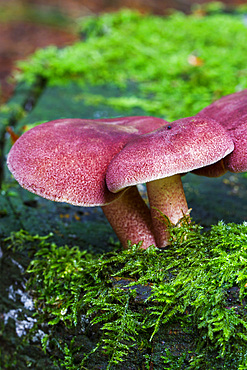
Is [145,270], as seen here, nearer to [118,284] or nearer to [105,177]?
[118,284]

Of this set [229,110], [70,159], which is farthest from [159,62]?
[70,159]

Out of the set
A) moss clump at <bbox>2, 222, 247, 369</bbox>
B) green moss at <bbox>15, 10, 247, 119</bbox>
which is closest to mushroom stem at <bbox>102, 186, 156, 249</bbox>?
moss clump at <bbox>2, 222, 247, 369</bbox>

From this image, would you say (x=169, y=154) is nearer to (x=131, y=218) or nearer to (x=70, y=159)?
(x=70, y=159)

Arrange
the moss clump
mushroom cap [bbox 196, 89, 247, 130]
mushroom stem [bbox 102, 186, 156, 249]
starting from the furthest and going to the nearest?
mushroom stem [bbox 102, 186, 156, 249]
mushroom cap [bbox 196, 89, 247, 130]
the moss clump

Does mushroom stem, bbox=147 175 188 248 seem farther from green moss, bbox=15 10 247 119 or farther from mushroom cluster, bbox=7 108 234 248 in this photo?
green moss, bbox=15 10 247 119

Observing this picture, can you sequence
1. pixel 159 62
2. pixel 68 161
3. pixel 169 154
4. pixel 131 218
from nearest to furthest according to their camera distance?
1. pixel 169 154
2. pixel 68 161
3. pixel 131 218
4. pixel 159 62

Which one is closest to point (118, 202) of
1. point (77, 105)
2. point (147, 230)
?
point (147, 230)
